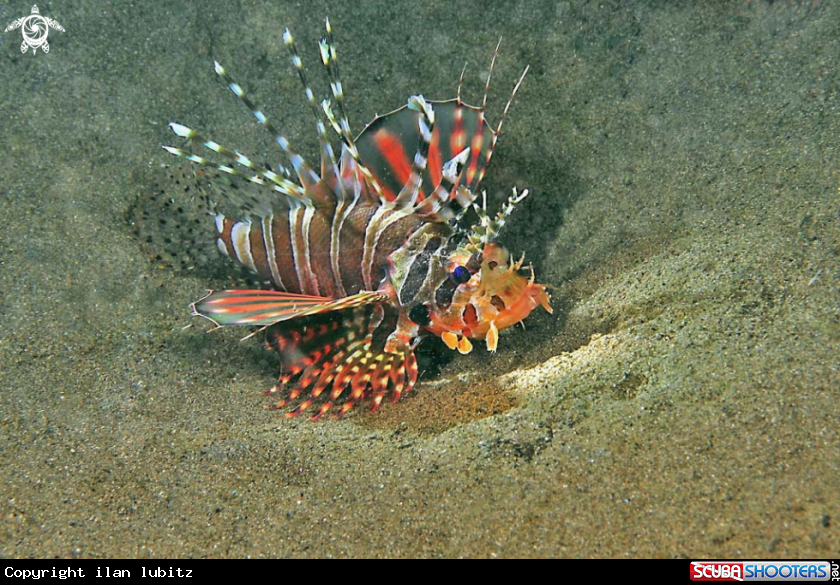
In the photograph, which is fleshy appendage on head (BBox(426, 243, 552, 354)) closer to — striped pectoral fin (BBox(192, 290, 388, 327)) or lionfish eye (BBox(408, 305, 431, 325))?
lionfish eye (BBox(408, 305, 431, 325))

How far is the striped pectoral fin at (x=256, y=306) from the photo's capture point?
2988mm

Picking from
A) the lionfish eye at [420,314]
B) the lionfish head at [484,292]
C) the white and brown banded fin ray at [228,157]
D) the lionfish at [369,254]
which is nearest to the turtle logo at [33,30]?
the lionfish at [369,254]

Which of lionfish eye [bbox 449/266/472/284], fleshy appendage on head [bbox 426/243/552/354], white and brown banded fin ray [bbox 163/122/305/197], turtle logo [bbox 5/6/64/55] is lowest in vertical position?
fleshy appendage on head [bbox 426/243/552/354]

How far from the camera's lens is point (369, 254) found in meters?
3.68

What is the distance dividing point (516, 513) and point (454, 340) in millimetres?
1440

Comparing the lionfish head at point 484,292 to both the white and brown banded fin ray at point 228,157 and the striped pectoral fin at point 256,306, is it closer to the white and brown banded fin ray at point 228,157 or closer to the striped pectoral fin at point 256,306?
the striped pectoral fin at point 256,306

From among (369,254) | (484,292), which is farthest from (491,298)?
(369,254)

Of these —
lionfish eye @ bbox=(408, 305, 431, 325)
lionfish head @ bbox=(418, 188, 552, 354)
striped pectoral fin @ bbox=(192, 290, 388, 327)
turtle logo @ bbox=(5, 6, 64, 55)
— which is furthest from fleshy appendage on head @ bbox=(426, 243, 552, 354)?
turtle logo @ bbox=(5, 6, 64, 55)

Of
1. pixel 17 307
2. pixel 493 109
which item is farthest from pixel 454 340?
pixel 17 307

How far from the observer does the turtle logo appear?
14.2ft

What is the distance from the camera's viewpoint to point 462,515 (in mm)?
2266

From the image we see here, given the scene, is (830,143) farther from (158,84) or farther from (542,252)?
(158,84)

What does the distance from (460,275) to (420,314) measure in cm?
46

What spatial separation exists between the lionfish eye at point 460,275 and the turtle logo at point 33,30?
4063 mm
